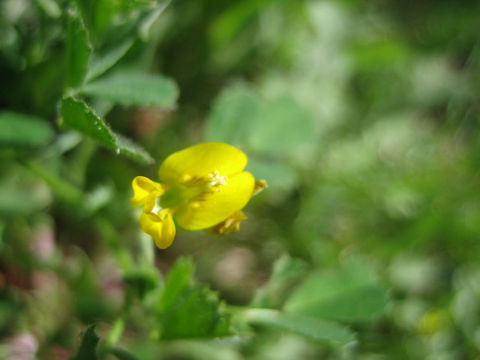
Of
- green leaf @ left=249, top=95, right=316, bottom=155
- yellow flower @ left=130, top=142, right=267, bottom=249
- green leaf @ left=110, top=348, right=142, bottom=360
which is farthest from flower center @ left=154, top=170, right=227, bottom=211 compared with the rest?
green leaf @ left=249, top=95, right=316, bottom=155

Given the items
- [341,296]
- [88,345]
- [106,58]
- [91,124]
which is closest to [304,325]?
[341,296]

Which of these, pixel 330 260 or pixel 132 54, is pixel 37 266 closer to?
pixel 132 54

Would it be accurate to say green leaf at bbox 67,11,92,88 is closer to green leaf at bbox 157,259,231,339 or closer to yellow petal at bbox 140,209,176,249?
yellow petal at bbox 140,209,176,249

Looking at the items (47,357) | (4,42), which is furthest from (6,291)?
(4,42)

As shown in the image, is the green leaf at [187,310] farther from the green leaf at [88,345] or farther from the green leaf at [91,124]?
the green leaf at [91,124]

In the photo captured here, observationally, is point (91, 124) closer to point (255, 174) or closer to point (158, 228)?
point (158, 228)
